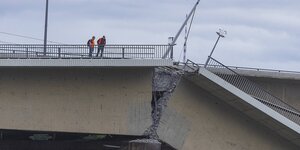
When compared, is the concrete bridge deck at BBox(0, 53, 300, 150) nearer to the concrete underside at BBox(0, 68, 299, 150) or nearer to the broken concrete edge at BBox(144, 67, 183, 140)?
the concrete underside at BBox(0, 68, 299, 150)

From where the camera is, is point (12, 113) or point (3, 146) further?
point (3, 146)

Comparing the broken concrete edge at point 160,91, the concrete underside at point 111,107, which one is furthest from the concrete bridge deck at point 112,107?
the broken concrete edge at point 160,91

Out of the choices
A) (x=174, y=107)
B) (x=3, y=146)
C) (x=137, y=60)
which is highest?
(x=137, y=60)

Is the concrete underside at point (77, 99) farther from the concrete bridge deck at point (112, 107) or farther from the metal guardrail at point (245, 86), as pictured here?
the metal guardrail at point (245, 86)

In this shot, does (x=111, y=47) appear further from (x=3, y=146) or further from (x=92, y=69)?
(x=3, y=146)

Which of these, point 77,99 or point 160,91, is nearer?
point 160,91

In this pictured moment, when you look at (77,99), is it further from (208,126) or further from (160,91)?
(208,126)

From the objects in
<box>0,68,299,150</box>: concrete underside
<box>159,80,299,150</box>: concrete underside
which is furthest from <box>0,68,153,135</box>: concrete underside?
<box>159,80,299,150</box>: concrete underside

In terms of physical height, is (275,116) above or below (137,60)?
below

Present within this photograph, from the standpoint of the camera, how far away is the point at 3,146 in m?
39.0

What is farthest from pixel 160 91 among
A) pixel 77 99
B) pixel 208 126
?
pixel 77 99

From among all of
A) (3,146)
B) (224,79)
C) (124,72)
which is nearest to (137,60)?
(124,72)

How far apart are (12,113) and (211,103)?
8.28 m

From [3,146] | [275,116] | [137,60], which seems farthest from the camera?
[3,146]
